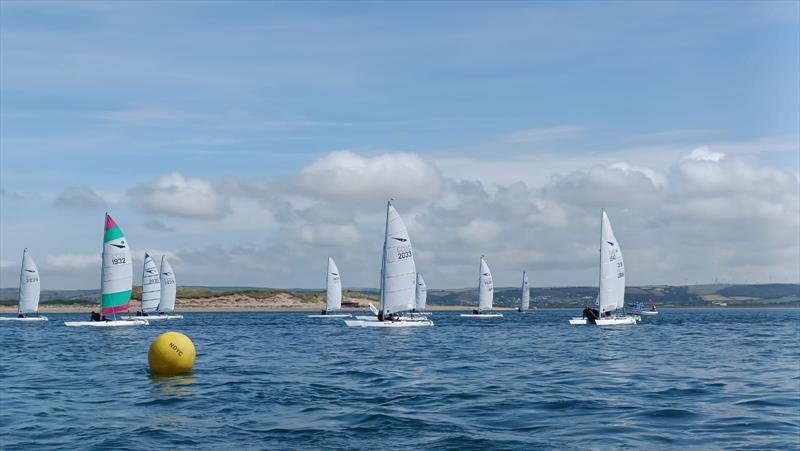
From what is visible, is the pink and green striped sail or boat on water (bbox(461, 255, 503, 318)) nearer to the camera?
the pink and green striped sail

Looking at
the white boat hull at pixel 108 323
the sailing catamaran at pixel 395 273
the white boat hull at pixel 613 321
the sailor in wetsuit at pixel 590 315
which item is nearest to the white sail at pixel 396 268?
the sailing catamaran at pixel 395 273

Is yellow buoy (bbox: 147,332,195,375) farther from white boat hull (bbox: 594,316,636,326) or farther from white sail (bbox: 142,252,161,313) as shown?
white sail (bbox: 142,252,161,313)

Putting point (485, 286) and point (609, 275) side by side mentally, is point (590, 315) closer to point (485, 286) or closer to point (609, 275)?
point (609, 275)

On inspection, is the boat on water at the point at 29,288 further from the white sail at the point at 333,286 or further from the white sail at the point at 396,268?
the white sail at the point at 396,268

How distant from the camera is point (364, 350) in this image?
51.5 metres

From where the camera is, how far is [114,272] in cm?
8594

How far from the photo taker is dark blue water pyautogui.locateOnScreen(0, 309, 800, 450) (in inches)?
790

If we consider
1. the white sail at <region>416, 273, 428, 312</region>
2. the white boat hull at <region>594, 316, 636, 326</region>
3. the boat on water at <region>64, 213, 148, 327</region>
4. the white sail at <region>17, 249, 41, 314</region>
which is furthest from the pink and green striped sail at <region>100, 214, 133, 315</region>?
the white sail at <region>416, 273, 428, 312</region>

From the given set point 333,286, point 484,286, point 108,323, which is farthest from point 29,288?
point 484,286

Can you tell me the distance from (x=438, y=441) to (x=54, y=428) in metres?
10.3

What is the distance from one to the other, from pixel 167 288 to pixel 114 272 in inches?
1788

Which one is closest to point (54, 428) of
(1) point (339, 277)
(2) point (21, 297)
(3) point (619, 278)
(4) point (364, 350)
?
(4) point (364, 350)

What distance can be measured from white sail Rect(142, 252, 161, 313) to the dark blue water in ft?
229

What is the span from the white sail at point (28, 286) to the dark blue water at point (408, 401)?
73316 mm
